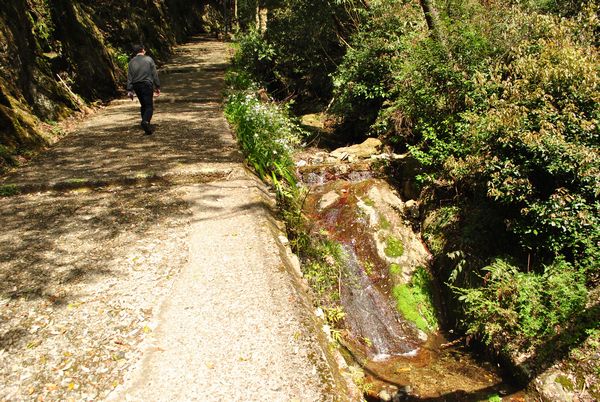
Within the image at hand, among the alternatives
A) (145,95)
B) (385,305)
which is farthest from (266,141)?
(385,305)

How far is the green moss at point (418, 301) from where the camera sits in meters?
5.95

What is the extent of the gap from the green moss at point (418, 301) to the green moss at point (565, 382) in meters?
1.77

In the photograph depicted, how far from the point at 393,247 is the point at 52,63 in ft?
28.9

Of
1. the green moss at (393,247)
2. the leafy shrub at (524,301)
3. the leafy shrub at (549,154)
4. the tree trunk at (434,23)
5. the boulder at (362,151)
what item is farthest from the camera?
the boulder at (362,151)

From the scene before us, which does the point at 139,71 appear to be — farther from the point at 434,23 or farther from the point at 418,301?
the point at 418,301

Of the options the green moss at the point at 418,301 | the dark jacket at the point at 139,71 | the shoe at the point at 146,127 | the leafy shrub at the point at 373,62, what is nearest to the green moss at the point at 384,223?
the green moss at the point at 418,301

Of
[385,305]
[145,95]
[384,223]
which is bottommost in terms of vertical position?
[385,305]

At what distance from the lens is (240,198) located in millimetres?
5562

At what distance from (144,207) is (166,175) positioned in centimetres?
97

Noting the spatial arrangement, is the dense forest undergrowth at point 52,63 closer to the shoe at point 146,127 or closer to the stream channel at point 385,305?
the shoe at point 146,127

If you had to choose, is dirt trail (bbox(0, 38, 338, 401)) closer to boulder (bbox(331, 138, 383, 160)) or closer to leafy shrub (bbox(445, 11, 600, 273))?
leafy shrub (bbox(445, 11, 600, 273))

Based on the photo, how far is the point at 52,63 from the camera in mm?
9195

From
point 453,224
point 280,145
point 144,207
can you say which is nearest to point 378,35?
point 280,145

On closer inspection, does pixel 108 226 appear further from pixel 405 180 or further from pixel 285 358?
pixel 405 180
